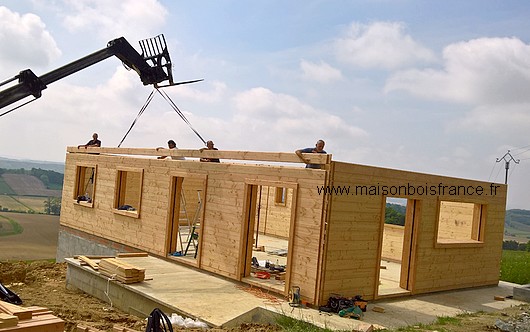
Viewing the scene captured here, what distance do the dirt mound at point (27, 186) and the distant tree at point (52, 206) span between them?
692cm

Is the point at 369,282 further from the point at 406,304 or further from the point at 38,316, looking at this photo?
the point at 38,316

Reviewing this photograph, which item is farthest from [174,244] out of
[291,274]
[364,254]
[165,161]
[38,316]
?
[38,316]

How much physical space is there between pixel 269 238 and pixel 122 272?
876 centimetres

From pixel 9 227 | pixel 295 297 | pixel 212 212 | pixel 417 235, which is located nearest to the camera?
pixel 295 297

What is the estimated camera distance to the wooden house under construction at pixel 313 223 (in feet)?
28.1

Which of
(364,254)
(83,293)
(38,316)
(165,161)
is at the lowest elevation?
(83,293)

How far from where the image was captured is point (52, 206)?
54969 millimetres

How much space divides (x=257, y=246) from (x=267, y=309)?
695 centimetres

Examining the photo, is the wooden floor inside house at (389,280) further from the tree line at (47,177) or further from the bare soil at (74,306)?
the tree line at (47,177)

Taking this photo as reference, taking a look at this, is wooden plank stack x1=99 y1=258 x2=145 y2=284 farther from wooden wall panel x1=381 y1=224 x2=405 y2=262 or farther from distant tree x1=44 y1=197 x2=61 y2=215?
distant tree x1=44 y1=197 x2=61 y2=215

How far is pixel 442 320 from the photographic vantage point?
26.8 feet

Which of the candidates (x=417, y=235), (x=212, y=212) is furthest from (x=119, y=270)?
(x=417, y=235)

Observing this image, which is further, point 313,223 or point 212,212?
point 212,212

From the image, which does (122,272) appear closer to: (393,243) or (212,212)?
(212,212)
